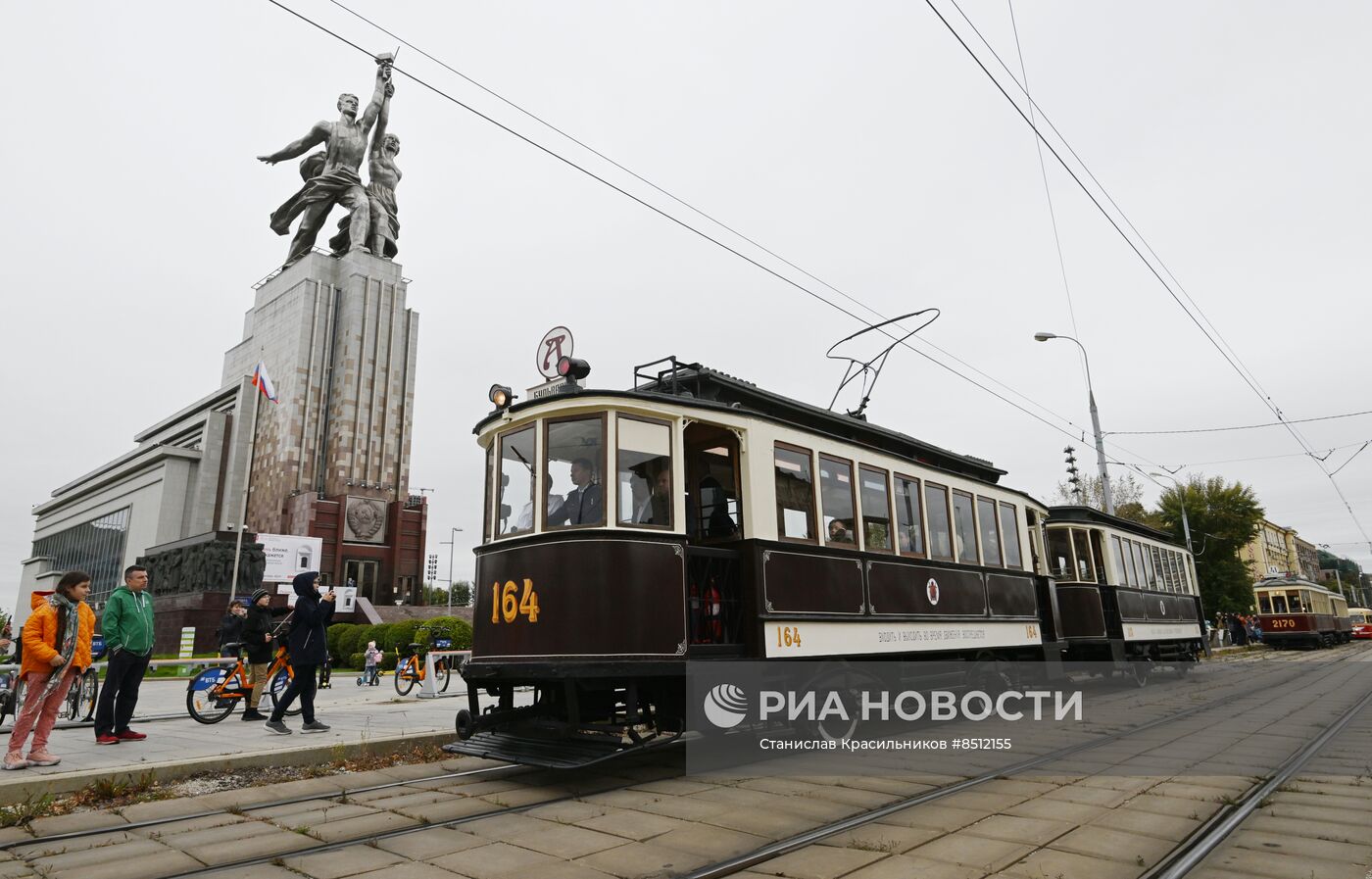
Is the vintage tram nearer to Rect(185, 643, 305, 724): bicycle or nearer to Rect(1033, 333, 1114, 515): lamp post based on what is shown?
Rect(185, 643, 305, 724): bicycle

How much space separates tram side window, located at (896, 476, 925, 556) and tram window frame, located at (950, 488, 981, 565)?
38.6 inches

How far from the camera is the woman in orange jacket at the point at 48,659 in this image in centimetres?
633

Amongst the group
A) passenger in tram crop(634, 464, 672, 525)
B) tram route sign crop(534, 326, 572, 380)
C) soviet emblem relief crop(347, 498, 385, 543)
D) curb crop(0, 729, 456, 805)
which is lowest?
curb crop(0, 729, 456, 805)

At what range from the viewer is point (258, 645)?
31.8 ft

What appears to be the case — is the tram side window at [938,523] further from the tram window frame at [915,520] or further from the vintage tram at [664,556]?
the vintage tram at [664,556]

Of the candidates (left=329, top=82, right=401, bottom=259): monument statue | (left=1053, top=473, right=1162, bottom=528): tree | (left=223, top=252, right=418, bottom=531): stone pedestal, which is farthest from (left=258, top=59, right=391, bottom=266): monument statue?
(left=1053, top=473, right=1162, bottom=528): tree

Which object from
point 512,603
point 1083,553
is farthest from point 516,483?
point 1083,553

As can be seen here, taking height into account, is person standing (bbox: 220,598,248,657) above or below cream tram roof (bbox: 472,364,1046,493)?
below

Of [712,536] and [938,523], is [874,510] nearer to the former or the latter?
[938,523]

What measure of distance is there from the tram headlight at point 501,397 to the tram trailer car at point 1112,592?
10320mm

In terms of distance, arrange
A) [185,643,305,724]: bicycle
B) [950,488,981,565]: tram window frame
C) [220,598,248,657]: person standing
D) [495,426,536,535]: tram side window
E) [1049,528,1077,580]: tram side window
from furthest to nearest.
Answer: [1049,528,1077,580]: tram side window, [220,598,248,657]: person standing, [950,488,981,565]: tram window frame, [185,643,305,724]: bicycle, [495,426,536,535]: tram side window

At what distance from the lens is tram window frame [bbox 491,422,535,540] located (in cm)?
685

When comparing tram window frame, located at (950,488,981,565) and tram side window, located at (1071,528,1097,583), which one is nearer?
tram window frame, located at (950,488,981,565)

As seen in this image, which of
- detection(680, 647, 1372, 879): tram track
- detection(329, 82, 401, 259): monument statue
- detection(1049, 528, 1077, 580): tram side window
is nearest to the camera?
detection(680, 647, 1372, 879): tram track
